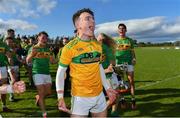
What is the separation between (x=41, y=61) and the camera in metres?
11.0

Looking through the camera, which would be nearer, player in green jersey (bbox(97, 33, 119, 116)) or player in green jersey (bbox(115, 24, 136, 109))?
player in green jersey (bbox(97, 33, 119, 116))

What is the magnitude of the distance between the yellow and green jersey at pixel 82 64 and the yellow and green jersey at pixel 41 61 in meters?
4.45

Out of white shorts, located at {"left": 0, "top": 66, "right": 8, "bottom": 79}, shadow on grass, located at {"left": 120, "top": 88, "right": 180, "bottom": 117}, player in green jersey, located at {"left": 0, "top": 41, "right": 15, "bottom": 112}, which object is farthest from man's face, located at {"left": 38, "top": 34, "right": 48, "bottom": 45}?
shadow on grass, located at {"left": 120, "top": 88, "right": 180, "bottom": 117}

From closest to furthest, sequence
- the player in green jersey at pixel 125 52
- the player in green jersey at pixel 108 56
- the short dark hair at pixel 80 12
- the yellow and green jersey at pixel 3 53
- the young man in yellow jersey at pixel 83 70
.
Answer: the young man in yellow jersey at pixel 83 70 → the short dark hair at pixel 80 12 → the player in green jersey at pixel 108 56 → the yellow and green jersey at pixel 3 53 → the player in green jersey at pixel 125 52

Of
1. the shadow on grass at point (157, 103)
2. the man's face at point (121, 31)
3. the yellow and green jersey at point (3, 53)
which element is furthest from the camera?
the yellow and green jersey at point (3, 53)

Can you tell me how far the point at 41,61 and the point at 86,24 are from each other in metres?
4.72

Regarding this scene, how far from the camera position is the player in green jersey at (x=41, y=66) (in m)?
10.8

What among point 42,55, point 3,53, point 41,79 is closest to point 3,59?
point 3,53

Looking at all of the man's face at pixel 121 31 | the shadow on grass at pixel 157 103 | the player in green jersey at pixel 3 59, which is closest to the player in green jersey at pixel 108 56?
the shadow on grass at pixel 157 103

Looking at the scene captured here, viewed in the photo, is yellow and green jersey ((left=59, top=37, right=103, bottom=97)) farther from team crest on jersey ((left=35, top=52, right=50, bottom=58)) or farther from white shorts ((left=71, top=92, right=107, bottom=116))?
team crest on jersey ((left=35, top=52, right=50, bottom=58))

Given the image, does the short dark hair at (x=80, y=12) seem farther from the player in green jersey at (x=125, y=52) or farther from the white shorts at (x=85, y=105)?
the player in green jersey at (x=125, y=52)

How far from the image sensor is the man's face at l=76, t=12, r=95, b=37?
6527mm

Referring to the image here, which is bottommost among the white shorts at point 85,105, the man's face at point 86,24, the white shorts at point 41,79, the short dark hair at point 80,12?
the white shorts at point 85,105

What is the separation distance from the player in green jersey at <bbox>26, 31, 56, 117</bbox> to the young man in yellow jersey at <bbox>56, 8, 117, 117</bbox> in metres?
4.26
